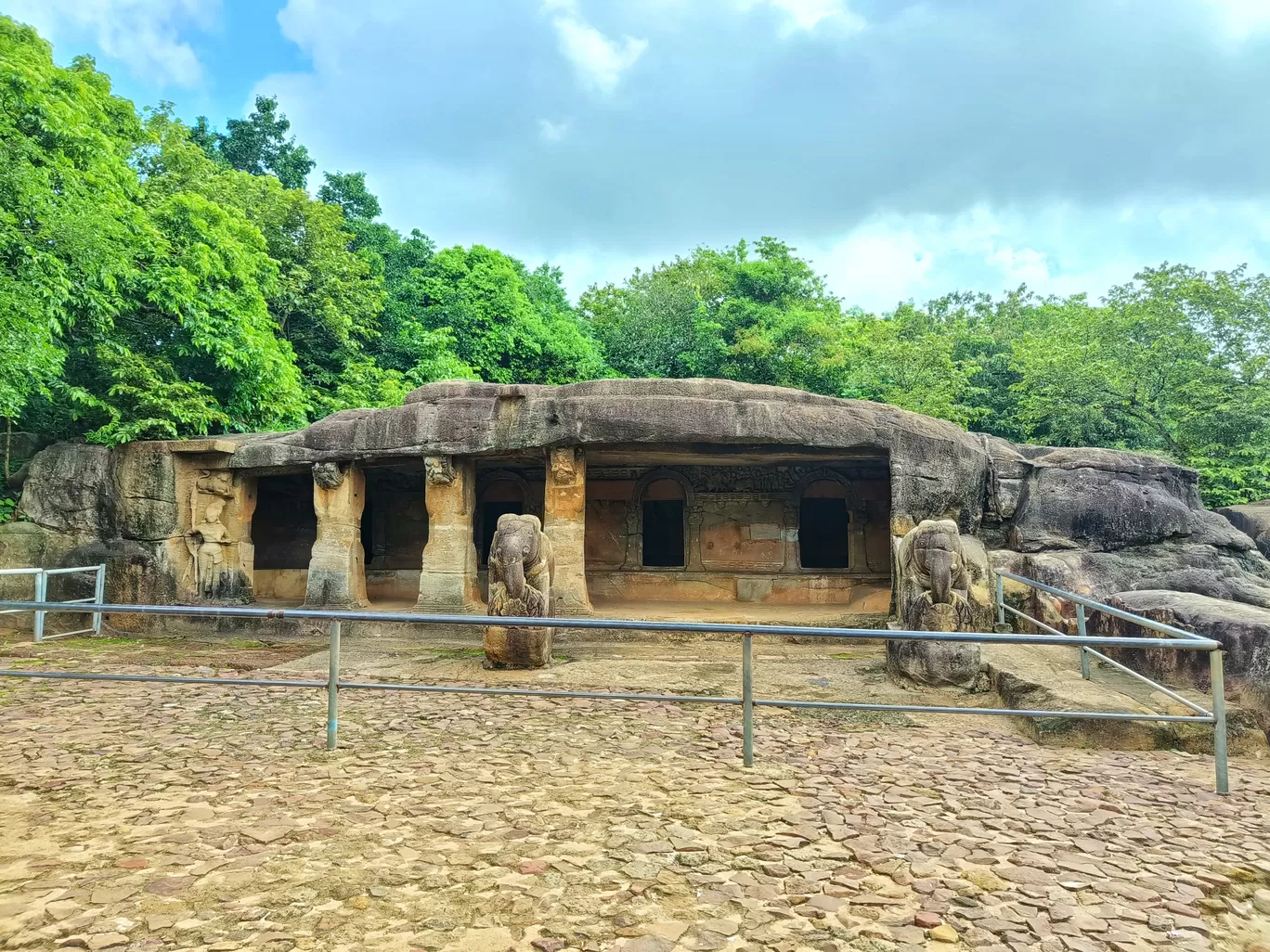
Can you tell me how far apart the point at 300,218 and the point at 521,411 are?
11950 millimetres

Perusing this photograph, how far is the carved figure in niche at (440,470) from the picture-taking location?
408 inches

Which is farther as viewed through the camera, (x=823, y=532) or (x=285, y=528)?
(x=285, y=528)

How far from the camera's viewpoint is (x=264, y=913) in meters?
2.76

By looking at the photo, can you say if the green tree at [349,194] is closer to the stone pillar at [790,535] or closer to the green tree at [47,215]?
the green tree at [47,215]

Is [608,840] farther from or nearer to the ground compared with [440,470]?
nearer to the ground

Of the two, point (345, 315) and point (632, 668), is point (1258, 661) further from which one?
point (345, 315)

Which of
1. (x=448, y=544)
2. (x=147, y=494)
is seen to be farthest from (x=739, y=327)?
(x=147, y=494)

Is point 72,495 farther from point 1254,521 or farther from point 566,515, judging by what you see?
point 1254,521

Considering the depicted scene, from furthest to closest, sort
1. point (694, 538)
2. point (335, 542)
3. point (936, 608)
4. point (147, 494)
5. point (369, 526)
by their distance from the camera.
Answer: point (369, 526) < point (694, 538) < point (147, 494) < point (335, 542) < point (936, 608)

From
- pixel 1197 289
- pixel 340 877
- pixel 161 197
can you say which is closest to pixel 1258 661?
pixel 340 877

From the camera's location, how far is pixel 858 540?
13.2 metres

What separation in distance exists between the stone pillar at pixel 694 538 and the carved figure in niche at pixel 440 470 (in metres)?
4.77

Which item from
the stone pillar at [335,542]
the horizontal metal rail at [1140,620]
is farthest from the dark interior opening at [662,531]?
the horizontal metal rail at [1140,620]

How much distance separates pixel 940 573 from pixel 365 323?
680 inches
